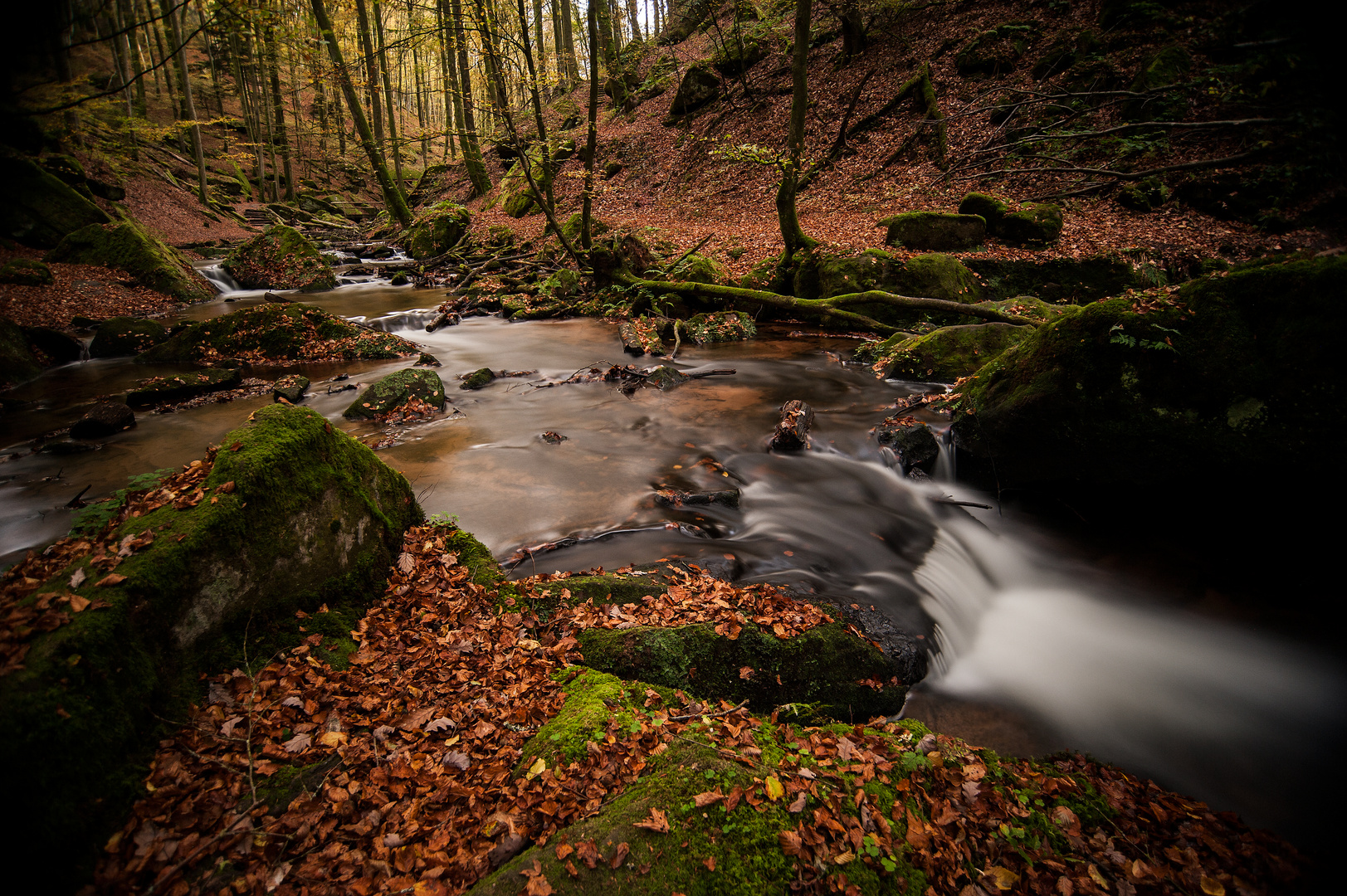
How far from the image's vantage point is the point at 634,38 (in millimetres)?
35000

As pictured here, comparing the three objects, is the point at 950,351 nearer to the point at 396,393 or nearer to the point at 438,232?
the point at 396,393

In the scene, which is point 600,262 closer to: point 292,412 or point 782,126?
point 782,126

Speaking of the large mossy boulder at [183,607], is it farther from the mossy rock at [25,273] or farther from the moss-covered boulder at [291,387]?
the mossy rock at [25,273]

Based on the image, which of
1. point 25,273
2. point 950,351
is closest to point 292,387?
point 25,273

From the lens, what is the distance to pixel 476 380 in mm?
10297

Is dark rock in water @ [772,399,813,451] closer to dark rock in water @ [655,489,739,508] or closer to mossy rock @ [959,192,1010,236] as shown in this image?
dark rock in water @ [655,489,739,508]

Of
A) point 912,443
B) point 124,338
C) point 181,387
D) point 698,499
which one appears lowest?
point 698,499

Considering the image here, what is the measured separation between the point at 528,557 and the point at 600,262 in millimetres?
12103

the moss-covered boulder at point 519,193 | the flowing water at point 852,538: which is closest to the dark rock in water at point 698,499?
the flowing water at point 852,538

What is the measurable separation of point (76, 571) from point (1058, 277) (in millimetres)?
16274

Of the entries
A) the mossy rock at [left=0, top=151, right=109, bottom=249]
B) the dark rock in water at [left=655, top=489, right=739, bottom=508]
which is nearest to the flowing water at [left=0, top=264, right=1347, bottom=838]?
the dark rock in water at [left=655, top=489, right=739, bottom=508]

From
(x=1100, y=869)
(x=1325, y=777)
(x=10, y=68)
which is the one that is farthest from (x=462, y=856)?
(x=10, y=68)

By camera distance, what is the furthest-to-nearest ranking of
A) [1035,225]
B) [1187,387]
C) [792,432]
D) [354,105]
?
[354,105], [1035,225], [792,432], [1187,387]

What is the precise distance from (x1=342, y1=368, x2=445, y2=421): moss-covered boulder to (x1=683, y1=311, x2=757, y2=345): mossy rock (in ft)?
20.4
